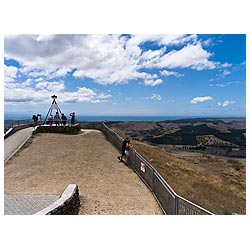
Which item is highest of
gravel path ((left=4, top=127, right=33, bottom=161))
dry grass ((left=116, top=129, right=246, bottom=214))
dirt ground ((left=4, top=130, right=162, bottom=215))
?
gravel path ((left=4, top=127, right=33, bottom=161))

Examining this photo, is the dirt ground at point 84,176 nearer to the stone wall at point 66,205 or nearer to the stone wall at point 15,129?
the stone wall at point 66,205

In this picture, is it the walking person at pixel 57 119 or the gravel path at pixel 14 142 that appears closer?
the gravel path at pixel 14 142

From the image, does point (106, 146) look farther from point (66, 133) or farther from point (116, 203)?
point (116, 203)

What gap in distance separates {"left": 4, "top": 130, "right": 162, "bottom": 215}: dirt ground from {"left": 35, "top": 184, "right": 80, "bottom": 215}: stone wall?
1.46 feet

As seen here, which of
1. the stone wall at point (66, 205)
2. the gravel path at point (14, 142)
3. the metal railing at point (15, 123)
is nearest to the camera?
the stone wall at point (66, 205)

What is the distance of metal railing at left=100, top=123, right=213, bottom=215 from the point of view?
20.2 ft

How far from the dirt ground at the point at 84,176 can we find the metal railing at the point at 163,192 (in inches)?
10.5

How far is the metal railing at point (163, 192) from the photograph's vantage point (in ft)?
20.2

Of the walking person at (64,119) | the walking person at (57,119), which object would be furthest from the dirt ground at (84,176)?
the walking person at (64,119)

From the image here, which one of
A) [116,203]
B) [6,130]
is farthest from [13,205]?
[6,130]

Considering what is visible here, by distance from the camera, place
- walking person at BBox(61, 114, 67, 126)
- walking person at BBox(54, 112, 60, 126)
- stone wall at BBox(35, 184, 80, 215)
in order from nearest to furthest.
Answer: stone wall at BBox(35, 184, 80, 215)
walking person at BBox(54, 112, 60, 126)
walking person at BBox(61, 114, 67, 126)

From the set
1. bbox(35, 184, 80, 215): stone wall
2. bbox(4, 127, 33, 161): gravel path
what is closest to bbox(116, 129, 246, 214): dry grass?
bbox(35, 184, 80, 215): stone wall

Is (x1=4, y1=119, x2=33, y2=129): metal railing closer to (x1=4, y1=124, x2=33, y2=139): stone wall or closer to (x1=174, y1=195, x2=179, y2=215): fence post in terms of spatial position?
(x1=4, y1=124, x2=33, y2=139): stone wall

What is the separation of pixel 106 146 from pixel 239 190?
9.07 m
